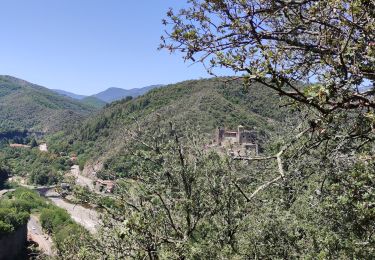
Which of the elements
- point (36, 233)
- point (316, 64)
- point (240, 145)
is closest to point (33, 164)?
point (36, 233)

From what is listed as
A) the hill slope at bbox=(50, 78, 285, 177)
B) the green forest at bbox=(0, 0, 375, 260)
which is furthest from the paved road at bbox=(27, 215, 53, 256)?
the green forest at bbox=(0, 0, 375, 260)

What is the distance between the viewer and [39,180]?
113m

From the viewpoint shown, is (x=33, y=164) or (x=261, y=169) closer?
(x=261, y=169)

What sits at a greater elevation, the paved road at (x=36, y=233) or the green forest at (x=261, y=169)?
the green forest at (x=261, y=169)

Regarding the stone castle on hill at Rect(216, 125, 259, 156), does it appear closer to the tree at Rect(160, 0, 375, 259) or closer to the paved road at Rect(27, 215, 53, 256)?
the tree at Rect(160, 0, 375, 259)

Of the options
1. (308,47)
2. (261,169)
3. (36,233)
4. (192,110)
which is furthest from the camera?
(192,110)

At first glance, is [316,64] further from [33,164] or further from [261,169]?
[33,164]

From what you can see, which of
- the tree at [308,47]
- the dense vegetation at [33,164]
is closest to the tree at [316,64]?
the tree at [308,47]

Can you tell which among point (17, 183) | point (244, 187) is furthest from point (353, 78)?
point (17, 183)

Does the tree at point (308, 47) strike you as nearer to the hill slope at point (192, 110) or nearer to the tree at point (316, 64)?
the tree at point (316, 64)

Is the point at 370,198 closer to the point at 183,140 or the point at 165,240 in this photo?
the point at 165,240

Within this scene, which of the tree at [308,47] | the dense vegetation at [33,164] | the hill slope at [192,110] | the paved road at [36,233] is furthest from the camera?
the dense vegetation at [33,164]

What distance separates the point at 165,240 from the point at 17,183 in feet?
373

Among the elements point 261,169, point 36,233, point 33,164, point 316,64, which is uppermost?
point 316,64
